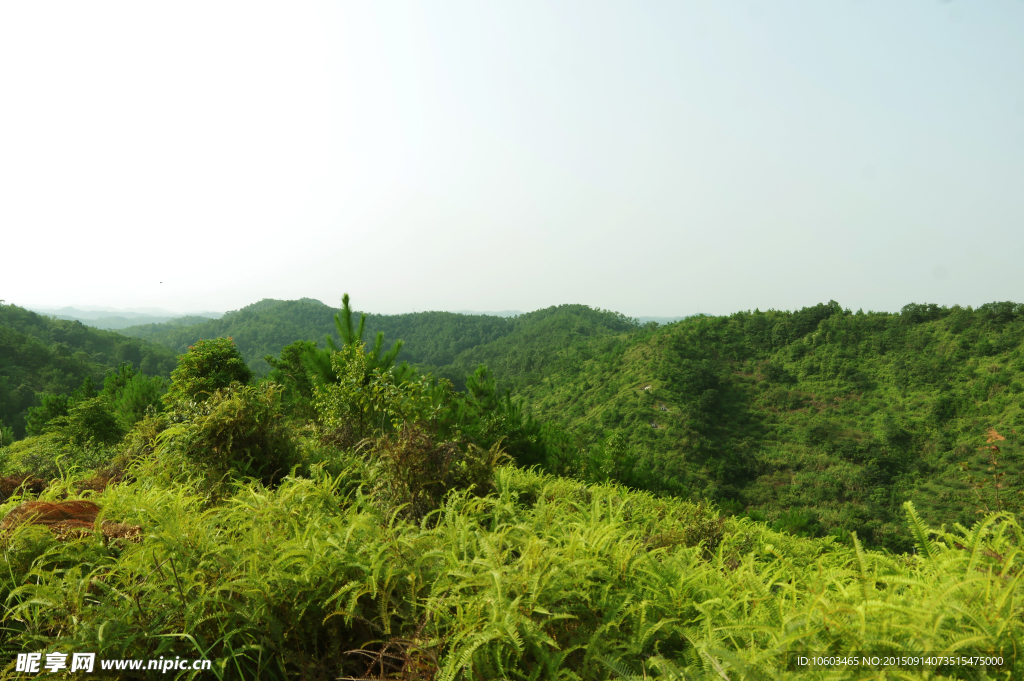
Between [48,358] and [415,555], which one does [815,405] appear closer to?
[415,555]

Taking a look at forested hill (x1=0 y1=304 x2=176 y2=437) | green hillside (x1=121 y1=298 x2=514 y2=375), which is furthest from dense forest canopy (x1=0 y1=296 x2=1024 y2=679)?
green hillside (x1=121 y1=298 x2=514 y2=375)

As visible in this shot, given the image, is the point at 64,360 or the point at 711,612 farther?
the point at 64,360

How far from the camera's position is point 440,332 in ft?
401

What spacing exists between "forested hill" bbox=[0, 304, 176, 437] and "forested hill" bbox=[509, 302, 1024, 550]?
4158cm

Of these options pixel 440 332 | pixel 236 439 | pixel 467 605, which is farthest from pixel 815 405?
pixel 440 332

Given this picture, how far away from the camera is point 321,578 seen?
205cm

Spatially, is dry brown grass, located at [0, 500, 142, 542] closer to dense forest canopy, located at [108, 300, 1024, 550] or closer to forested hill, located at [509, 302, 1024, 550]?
dense forest canopy, located at [108, 300, 1024, 550]

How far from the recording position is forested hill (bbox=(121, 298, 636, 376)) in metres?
96.8

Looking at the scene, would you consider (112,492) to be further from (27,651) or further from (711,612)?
(711,612)

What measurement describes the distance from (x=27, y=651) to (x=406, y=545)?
4.79ft

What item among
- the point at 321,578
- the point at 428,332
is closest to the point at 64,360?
the point at 321,578

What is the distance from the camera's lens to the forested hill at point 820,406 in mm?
38094

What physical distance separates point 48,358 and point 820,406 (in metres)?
82.4

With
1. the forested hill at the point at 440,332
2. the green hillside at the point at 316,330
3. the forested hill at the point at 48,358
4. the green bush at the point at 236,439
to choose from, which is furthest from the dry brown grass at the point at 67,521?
the green hillside at the point at 316,330
